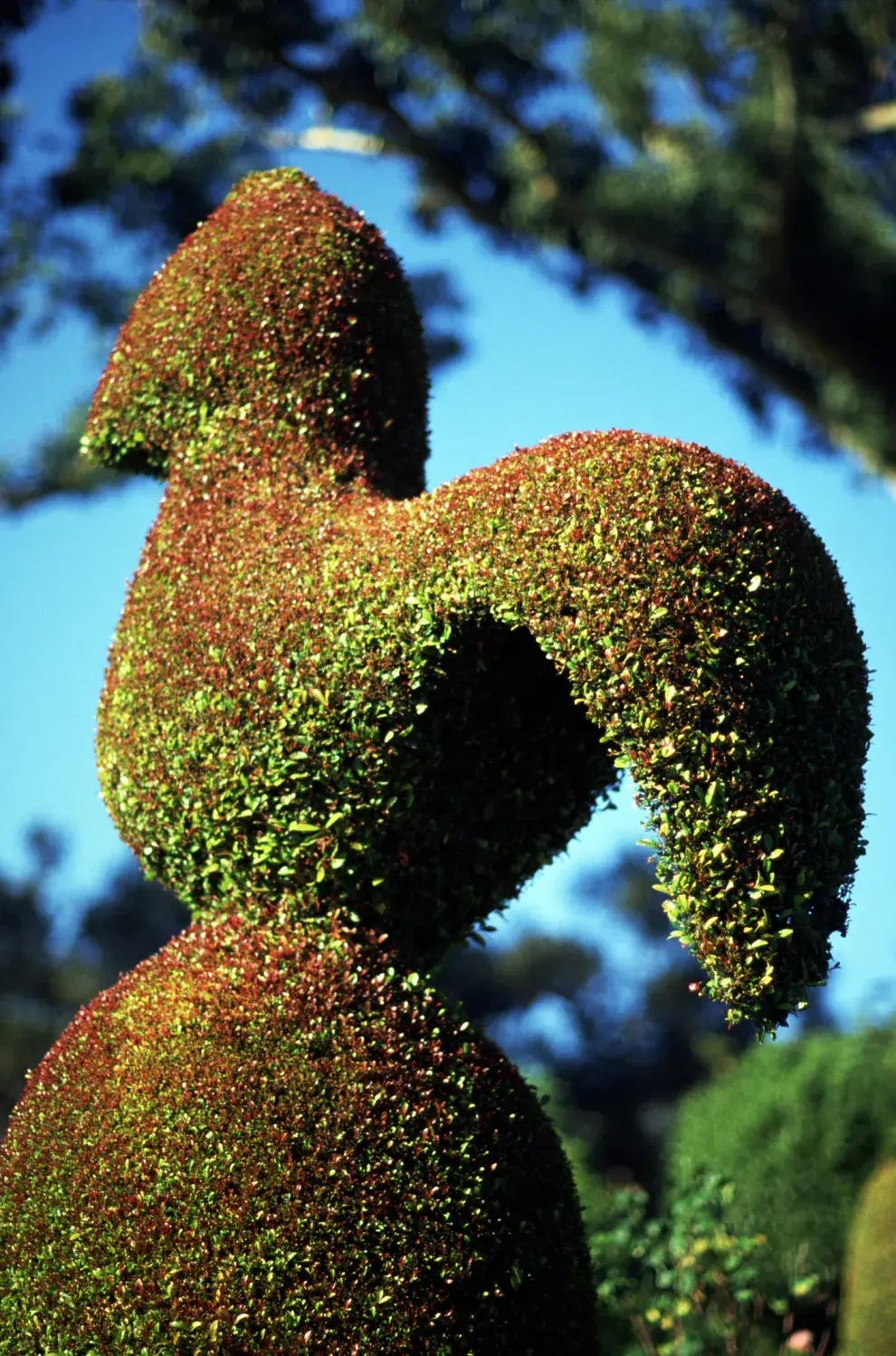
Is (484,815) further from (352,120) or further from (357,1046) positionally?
(352,120)

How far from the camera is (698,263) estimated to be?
778 inches

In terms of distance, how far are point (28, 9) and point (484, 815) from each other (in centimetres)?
1122

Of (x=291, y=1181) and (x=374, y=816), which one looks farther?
(x=374, y=816)

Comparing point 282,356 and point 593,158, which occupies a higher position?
point 593,158

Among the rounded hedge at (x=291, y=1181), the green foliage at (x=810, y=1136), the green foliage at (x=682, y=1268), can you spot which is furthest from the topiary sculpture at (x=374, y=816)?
the green foliage at (x=810, y=1136)

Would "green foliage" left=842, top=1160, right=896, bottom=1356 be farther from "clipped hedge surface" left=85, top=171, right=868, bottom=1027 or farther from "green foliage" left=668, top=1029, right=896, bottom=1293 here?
"clipped hedge surface" left=85, top=171, right=868, bottom=1027

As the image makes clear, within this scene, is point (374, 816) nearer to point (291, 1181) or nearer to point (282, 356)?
point (291, 1181)

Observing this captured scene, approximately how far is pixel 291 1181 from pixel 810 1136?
10.6 meters

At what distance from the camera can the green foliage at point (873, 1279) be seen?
8.79m

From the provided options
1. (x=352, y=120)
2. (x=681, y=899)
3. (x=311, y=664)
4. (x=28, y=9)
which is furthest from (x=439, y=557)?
(x=352, y=120)

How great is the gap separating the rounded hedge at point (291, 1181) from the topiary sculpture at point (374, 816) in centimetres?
1

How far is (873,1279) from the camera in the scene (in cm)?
907

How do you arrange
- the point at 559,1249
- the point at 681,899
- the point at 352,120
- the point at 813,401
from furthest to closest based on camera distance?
1. the point at 813,401
2. the point at 352,120
3. the point at 559,1249
4. the point at 681,899

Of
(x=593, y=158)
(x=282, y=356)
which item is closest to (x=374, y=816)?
(x=282, y=356)
